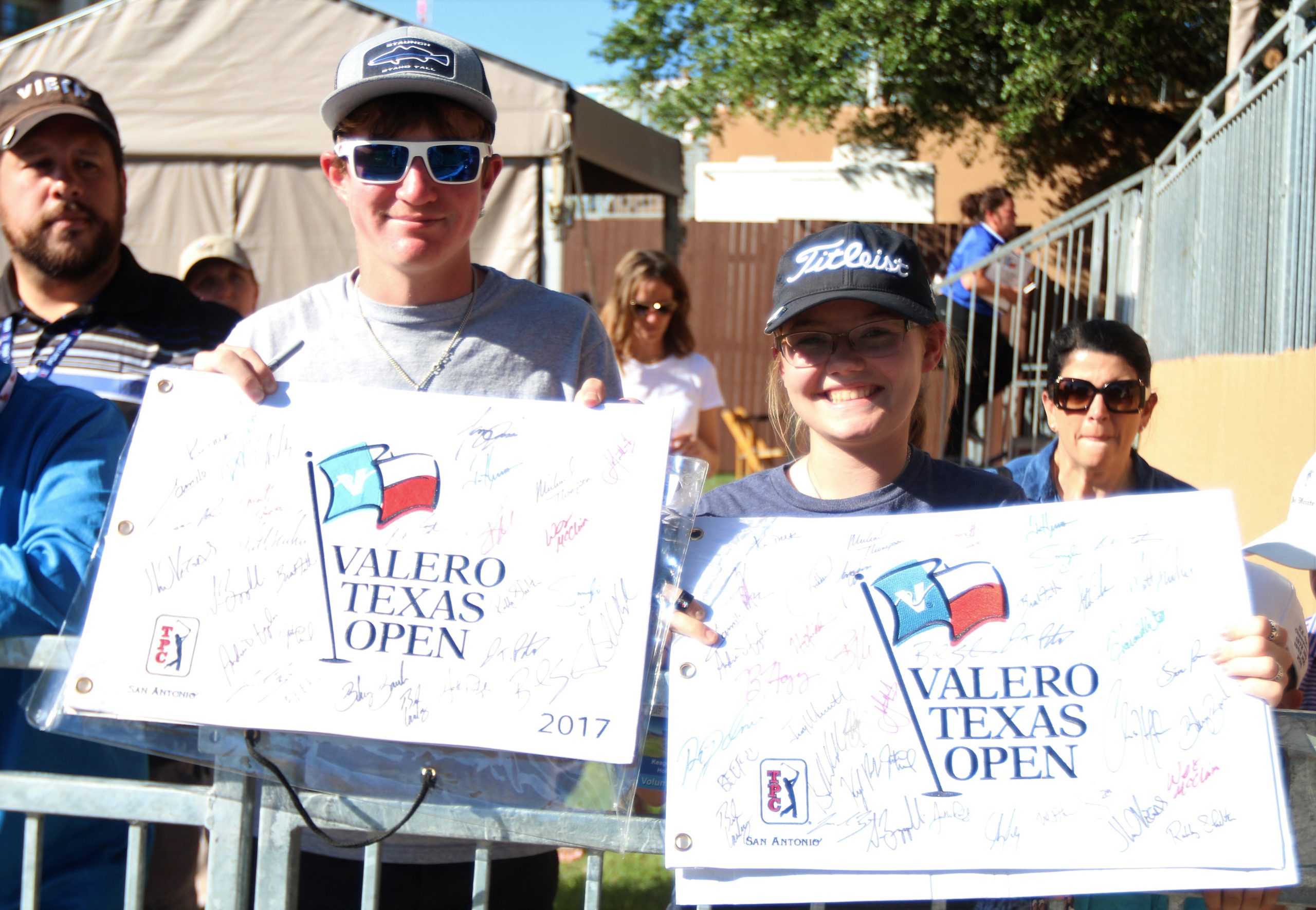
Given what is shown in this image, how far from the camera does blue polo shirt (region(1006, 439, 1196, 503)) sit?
3176 mm

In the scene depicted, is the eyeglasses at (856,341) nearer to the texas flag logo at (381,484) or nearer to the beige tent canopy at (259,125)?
the texas flag logo at (381,484)

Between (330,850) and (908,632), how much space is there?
3.64ft

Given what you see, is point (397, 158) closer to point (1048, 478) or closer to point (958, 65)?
point (1048, 478)

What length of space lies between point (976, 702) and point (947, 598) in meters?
0.16

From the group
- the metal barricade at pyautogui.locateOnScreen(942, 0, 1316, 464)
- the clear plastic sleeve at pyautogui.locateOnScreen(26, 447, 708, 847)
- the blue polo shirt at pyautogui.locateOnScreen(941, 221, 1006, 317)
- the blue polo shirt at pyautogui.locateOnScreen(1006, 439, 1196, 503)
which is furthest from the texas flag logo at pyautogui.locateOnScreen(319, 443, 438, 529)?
the blue polo shirt at pyautogui.locateOnScreen(941, 221, 1006, 317)

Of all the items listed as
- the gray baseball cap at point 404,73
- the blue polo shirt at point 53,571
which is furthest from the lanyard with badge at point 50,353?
the gray baseball cap at point 404,73

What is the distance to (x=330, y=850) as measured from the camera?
190 cm

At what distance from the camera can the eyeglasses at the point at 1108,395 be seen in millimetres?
3107

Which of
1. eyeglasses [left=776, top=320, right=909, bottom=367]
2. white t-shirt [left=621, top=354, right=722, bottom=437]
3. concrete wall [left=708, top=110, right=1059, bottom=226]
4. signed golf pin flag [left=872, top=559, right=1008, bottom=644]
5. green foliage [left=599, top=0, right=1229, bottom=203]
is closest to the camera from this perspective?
signed golf pin flag [left=872, top=559, right=1008, bottom=644]

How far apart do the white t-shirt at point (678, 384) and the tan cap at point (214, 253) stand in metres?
1.84

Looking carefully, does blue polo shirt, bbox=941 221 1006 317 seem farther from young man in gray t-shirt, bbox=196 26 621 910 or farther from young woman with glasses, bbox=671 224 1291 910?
young man in gray t-shirt, bbox=196 26 621 910

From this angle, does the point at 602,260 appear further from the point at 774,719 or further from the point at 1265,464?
the point at 774,719

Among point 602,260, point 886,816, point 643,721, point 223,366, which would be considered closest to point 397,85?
point 223,366

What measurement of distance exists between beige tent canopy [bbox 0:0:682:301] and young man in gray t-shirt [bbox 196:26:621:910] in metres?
3.70
